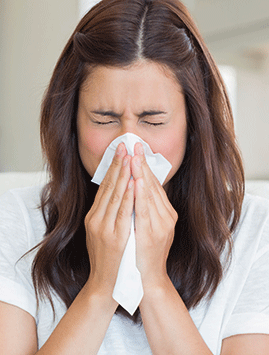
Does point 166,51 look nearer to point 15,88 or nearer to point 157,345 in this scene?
point 157,345

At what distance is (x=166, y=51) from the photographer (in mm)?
977

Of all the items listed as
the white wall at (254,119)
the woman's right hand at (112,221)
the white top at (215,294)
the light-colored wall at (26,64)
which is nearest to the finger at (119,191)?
the woman's right hand at (112,221)

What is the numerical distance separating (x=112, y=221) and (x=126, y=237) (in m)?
0.04

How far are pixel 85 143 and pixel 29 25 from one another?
2130mm

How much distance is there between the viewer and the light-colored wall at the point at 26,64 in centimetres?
267

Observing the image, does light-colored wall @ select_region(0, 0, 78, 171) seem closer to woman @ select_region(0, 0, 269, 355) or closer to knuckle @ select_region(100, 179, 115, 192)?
woman @ select_region(0, 0, 269, 355)

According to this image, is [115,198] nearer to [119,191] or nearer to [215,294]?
[119,191]

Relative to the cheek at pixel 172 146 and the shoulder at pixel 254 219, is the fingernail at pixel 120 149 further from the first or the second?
the shoulder at pixel 254 219

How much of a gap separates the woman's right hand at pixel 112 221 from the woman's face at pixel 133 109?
0.08 meters

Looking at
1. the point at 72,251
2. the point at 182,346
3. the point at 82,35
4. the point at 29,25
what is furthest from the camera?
the point at 29,25

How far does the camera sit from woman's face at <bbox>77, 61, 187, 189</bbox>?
3.03 feet

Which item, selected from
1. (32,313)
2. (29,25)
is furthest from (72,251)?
(29,25)

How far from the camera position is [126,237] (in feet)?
2.94

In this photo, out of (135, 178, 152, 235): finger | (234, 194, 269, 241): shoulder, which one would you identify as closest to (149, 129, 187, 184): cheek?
(135, 178, 152, 235): finger
